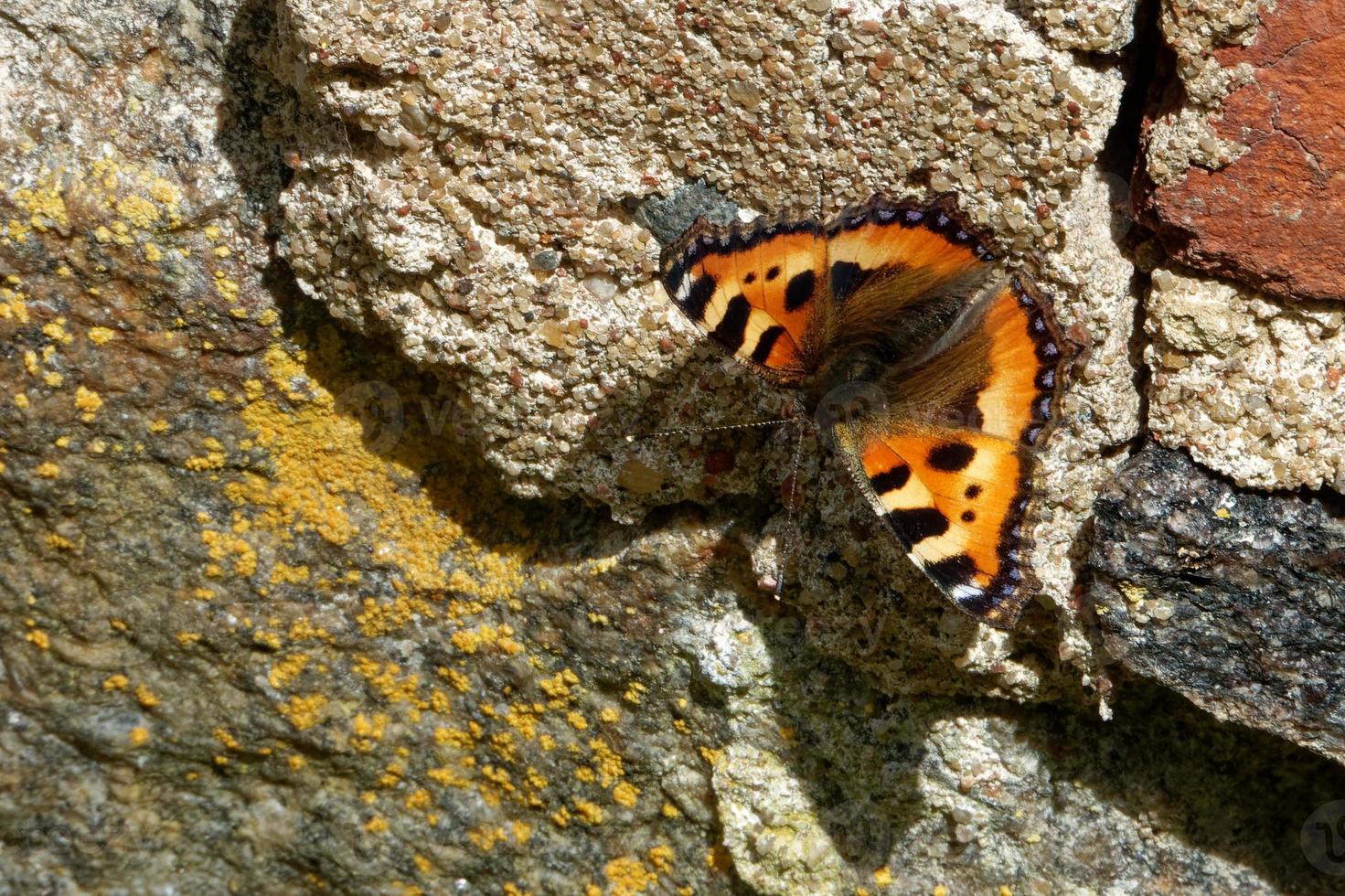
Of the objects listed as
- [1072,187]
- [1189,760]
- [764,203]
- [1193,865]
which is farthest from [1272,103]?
[1193,865]

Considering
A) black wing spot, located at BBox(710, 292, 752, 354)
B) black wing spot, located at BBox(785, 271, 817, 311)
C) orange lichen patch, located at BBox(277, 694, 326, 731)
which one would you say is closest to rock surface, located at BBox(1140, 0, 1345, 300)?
black wing spot, located at BBox(785, 271, 817, 311)

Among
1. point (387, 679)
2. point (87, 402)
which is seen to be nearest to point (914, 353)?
point (387, 679)

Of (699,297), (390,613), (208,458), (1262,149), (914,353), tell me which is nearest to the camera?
(1262,149)

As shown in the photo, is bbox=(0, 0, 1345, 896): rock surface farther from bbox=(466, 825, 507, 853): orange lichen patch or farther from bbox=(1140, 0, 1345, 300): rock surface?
bbox=(1140, 0, 1345, 300): rock surface

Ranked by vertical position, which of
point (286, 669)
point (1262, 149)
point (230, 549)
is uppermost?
point (1262, 149)

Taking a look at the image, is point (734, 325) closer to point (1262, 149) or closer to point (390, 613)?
point (1262, 149)
